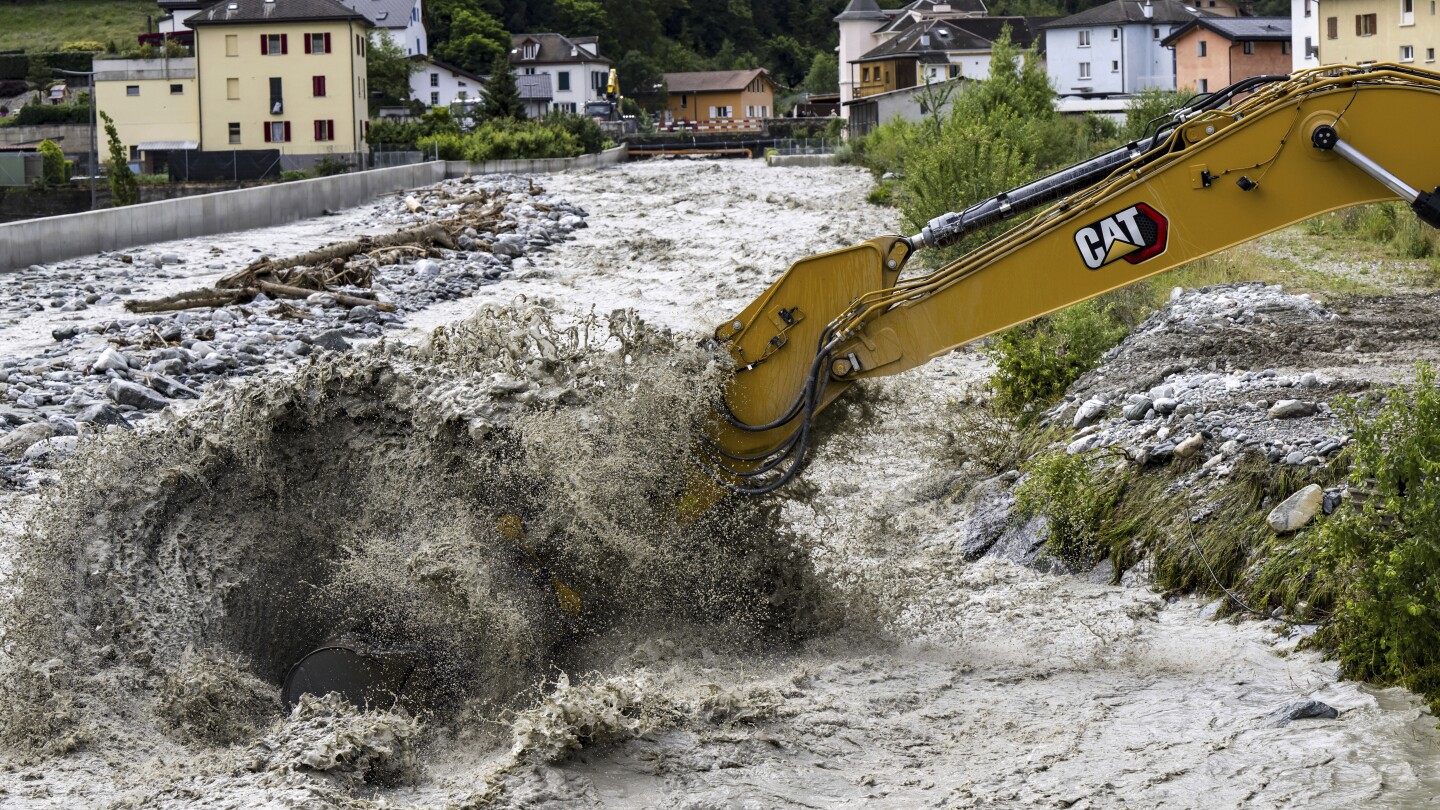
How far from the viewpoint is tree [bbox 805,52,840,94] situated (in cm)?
11675

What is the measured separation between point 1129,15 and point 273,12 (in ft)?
150

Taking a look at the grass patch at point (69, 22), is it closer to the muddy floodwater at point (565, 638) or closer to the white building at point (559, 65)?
the white building at point (559, 65)

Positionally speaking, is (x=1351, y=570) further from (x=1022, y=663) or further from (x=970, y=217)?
(x=970, y=217)

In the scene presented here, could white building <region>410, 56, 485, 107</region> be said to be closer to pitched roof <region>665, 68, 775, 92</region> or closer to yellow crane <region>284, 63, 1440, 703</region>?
pitched roof <region>665, 68, 775, 92</region>

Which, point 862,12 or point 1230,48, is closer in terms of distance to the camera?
point 1230,48

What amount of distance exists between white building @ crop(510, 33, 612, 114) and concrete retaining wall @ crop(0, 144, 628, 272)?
58.4 m

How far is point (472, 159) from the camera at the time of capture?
53.6 metres

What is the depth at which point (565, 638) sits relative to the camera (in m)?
6.94

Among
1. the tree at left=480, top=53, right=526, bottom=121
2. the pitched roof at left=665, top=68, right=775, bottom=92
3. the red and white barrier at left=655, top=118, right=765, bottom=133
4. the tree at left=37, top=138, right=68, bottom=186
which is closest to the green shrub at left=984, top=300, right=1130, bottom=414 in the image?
the tree at left=37, top=138, right=68, bottom=186

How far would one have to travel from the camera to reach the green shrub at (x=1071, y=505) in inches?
335

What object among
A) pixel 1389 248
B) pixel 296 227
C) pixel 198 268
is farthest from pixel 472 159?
pixel 1389 248

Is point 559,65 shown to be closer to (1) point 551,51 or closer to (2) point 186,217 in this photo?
(1) point 551,51

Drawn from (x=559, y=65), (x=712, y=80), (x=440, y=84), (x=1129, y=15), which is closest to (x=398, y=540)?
(x=1129, y=15)

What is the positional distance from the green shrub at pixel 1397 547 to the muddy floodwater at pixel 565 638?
17cm
